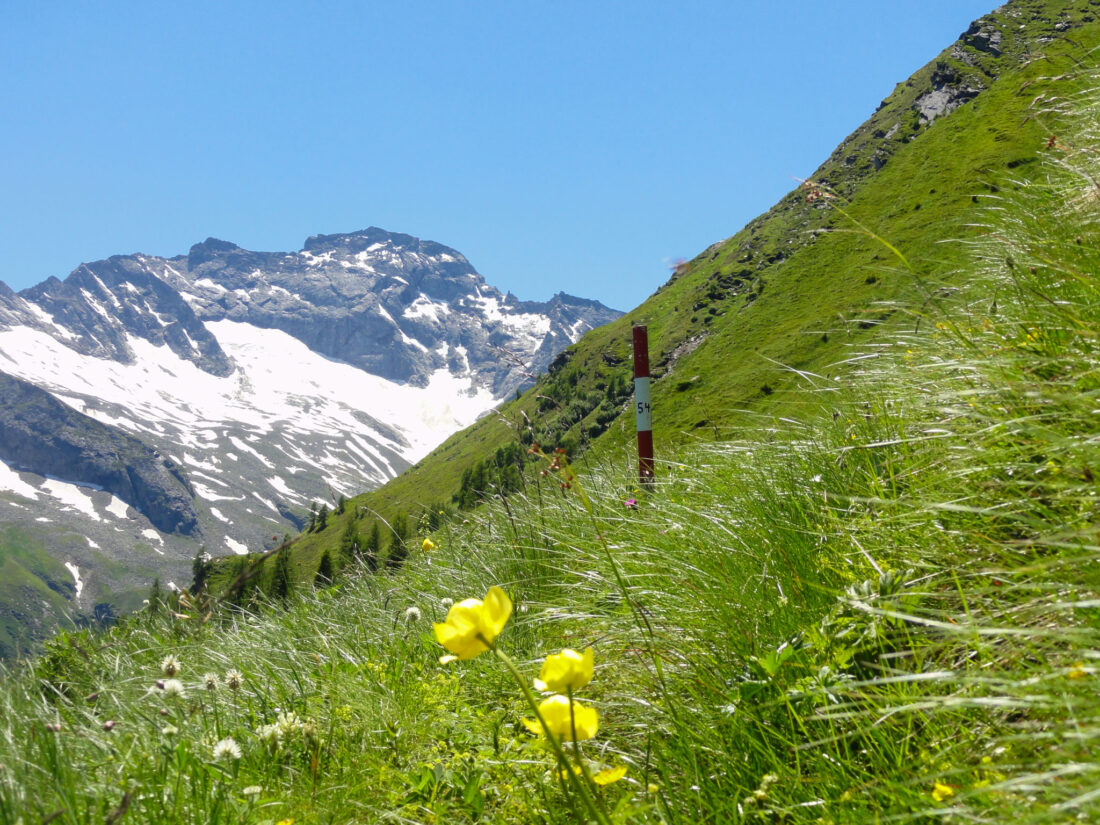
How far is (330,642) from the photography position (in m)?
5.63

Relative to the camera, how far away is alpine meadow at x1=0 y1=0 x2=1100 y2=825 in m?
1.91

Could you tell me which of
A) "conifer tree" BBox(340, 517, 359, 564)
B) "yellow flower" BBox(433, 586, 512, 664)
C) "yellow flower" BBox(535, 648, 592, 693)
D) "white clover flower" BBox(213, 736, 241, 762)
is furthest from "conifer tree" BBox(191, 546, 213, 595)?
"yellow flower" BBox(535, 648, 592, 693)

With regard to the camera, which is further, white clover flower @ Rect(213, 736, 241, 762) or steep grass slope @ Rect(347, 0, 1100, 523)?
steep grass slope @ Rect(347, 0, 1100, 523)

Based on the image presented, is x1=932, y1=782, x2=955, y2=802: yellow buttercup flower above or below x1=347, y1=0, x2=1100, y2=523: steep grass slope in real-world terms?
below

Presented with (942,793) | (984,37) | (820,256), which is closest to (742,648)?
(942,793)

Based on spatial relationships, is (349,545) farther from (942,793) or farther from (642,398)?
(942,793)

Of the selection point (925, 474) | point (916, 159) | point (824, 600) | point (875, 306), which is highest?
point (916, 159)

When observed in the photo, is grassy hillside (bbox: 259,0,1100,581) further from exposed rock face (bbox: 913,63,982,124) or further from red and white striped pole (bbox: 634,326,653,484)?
red and white striped pole (bbox: 634,326,653,484)

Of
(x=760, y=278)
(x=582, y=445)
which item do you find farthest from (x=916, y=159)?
(x=582, y=445)

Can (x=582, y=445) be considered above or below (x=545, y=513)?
above

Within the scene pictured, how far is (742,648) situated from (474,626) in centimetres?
183

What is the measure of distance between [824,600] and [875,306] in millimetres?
2140

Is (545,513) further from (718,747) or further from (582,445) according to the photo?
(718,747)

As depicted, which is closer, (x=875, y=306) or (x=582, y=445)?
(x=875, y=306)
